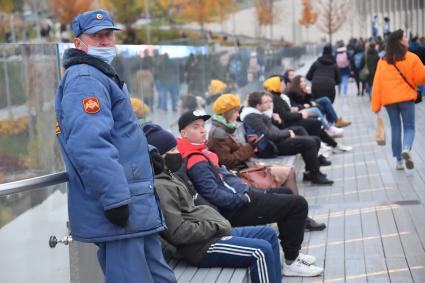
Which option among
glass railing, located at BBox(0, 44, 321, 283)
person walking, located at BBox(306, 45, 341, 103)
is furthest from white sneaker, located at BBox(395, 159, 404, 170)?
person walking, located at BBox(306, 45, 341, 103)

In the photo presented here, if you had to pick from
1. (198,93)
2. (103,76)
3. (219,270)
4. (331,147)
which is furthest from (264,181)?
(331,147)

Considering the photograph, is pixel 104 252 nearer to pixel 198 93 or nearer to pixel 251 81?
pixel 198 93

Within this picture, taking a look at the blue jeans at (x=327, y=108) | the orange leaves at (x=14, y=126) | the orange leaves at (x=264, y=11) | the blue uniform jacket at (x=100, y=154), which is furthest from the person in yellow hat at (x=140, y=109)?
the orange leaves at (x=264, y=11)

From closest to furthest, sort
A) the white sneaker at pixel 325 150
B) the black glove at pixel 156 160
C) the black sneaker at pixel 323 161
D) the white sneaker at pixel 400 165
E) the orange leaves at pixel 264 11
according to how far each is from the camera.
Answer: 1. the black glove at pixel 156 160
2. the white sneaker at pixel 400 165
3. the black sneaker at pixel 323 161
4. the white sneaker at pixel 325 150
5. the orange leaves at pixel 264 11

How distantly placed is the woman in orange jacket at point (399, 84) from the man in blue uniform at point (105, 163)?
6856 millimetres

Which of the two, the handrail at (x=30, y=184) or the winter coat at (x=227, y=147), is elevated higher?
the handrail at (x=30, y=184)

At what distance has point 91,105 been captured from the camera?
355cm

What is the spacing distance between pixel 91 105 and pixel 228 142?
413cm

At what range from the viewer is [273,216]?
5.88 m

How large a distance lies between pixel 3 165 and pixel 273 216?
2181mm

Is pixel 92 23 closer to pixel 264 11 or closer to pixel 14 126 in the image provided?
pixel 14 126

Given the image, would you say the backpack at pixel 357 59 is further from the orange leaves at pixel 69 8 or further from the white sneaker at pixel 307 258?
the orange leaves at pixel 69 8

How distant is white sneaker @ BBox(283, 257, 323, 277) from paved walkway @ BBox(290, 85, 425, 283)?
50 millimetres

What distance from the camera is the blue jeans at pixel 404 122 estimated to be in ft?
33.6
